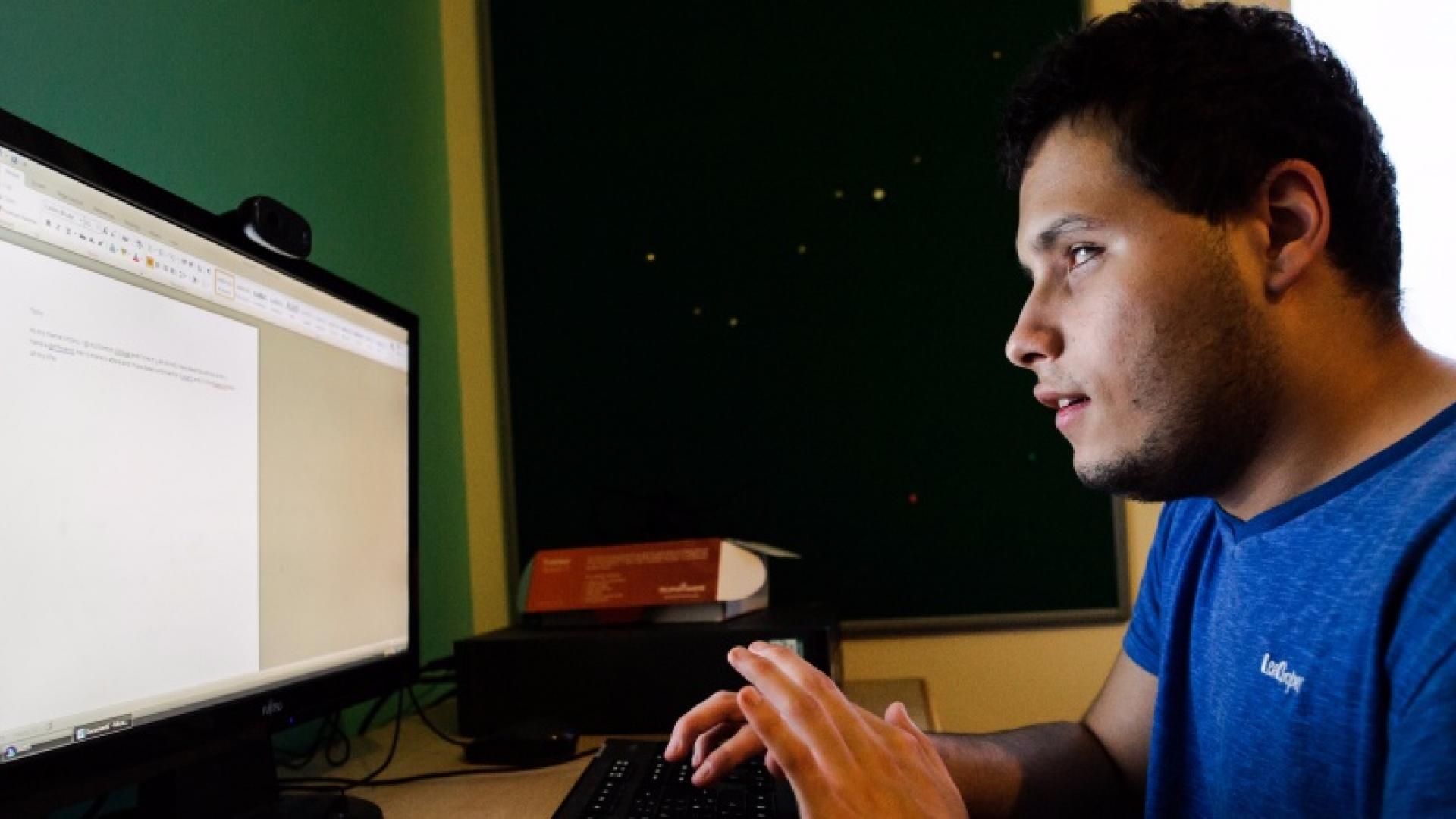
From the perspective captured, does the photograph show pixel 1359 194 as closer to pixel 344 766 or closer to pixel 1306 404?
pixel 1306 404

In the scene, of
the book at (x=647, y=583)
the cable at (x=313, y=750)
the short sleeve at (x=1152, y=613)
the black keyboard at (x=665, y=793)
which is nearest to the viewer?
the black keyboard at (x=665, y=793)

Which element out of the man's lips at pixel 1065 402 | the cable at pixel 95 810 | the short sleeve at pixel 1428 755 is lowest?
the cable at pixel 95 810

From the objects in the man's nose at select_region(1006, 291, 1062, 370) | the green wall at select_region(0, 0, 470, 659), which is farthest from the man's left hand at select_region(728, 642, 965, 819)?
the green wall at select_region(0, 0, 470, 659)

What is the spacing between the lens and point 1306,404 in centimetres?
74

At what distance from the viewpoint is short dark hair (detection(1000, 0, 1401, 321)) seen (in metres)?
0.78

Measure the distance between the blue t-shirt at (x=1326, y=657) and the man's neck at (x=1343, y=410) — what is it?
0.02 m

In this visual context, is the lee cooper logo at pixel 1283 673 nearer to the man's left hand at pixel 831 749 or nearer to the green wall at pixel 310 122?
the man's left hand at pixel 831 749

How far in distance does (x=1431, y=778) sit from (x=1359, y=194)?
50 centimetres

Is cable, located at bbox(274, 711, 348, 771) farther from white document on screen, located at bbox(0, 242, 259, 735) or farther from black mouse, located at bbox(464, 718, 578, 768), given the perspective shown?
white document on screen, located at bbox(0, 242, 259, 735)

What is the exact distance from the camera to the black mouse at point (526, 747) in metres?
1.04

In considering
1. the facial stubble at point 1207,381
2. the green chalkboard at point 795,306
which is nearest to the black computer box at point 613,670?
the green chalkboard at point 795,306

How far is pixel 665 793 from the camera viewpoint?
0.78 m

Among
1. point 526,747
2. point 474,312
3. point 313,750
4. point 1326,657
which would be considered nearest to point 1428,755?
point 1326,657

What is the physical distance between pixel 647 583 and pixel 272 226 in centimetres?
68
